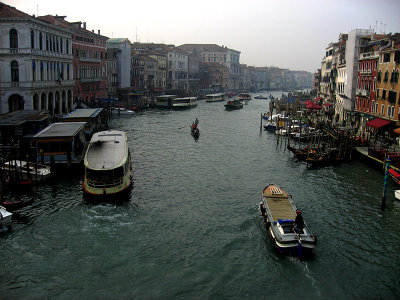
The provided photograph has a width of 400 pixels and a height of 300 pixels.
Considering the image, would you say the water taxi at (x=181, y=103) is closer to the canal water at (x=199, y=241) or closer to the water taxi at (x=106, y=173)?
the canal water at (x=199, y=241)

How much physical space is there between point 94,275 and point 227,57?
132 meters

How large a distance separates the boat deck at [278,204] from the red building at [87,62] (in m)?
35.1

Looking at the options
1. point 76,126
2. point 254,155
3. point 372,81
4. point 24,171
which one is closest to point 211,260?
point 24,171

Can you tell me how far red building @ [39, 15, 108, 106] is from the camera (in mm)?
48500

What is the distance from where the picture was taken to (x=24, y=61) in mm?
32094

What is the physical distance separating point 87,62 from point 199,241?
42813mm

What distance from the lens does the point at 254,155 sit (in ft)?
98.0

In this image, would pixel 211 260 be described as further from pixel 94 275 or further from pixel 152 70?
pixel 152 70

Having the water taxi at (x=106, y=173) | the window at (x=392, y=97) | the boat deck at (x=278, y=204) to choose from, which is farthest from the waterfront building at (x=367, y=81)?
the water taxi at (x=106, y=173)

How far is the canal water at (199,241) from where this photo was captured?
38.9ft

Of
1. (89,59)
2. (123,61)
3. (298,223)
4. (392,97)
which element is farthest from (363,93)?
(123,61)

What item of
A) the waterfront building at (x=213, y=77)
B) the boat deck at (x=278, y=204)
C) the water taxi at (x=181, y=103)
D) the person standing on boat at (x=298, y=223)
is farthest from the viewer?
the waterfront building at (x=213, y=77)

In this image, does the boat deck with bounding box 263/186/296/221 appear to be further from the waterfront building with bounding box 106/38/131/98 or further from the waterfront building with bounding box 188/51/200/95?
the waterfront building with bounding box 188/51/200/95

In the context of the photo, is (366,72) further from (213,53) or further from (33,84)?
(213,53)
